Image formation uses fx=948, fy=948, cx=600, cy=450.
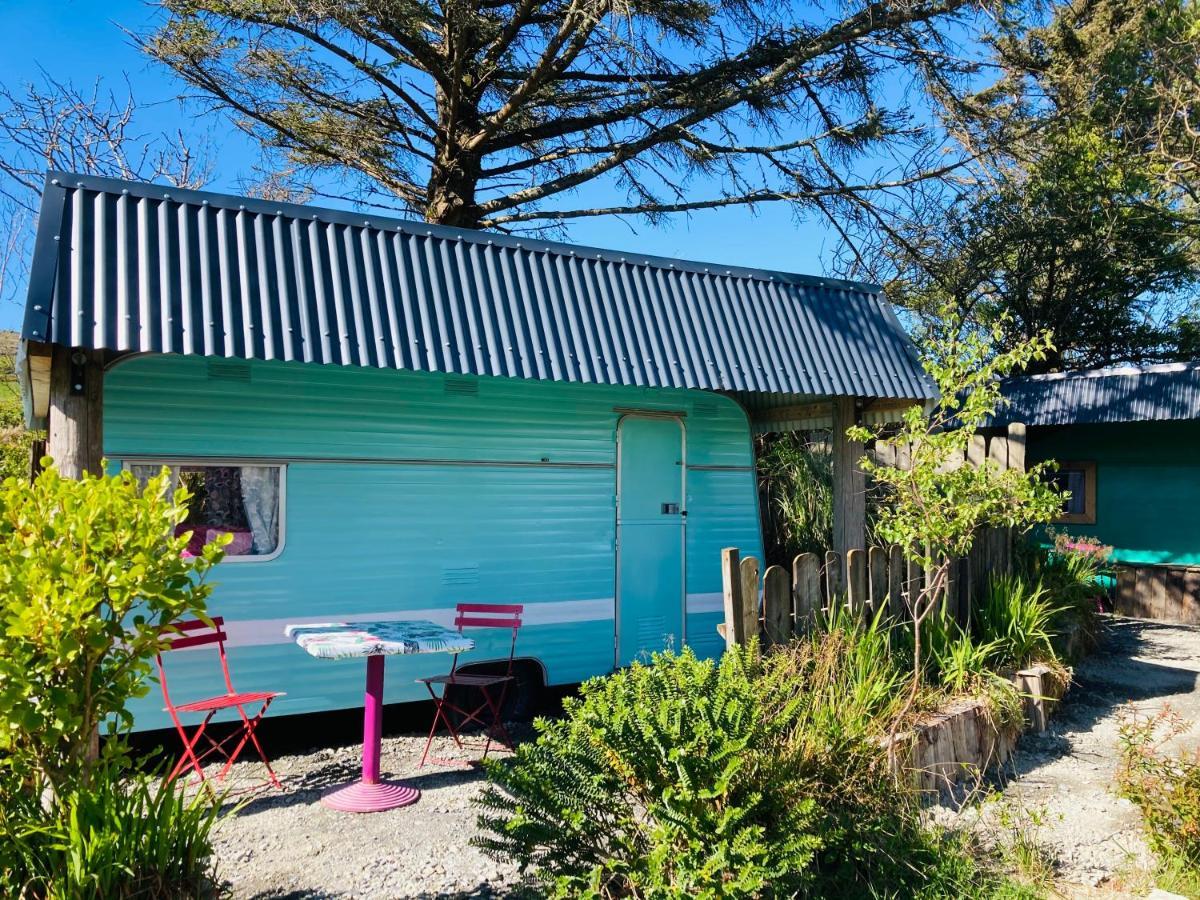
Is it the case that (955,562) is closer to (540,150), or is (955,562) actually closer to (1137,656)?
(1137,656)

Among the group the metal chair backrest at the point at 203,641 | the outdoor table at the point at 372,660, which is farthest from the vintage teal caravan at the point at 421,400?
the outdoor table at the point at 372,660

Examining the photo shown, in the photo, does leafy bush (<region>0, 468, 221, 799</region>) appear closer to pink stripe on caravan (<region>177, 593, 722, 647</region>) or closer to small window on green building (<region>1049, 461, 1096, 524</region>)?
pink stripe on caravan (<region>177, 593, 722, 647</region>)

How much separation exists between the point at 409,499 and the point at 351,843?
108 inches

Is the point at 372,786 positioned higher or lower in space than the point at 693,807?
→ lower

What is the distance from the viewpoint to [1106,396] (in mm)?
12789

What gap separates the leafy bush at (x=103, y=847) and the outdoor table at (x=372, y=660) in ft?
5.40

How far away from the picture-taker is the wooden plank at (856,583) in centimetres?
622

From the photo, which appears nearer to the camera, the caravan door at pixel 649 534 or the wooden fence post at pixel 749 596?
the wooden fence post at pixel 749 596

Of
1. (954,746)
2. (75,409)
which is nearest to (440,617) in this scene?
(75,409)

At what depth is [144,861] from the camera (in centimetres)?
331

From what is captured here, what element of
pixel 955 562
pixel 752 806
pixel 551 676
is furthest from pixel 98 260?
pixel 955 562

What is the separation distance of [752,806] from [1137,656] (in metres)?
7.64

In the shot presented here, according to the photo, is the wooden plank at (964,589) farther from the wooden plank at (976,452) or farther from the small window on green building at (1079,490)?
the small window on green building at (1079,490)

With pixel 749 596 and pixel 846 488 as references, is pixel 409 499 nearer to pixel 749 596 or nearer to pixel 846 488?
A: pixel 749 596
